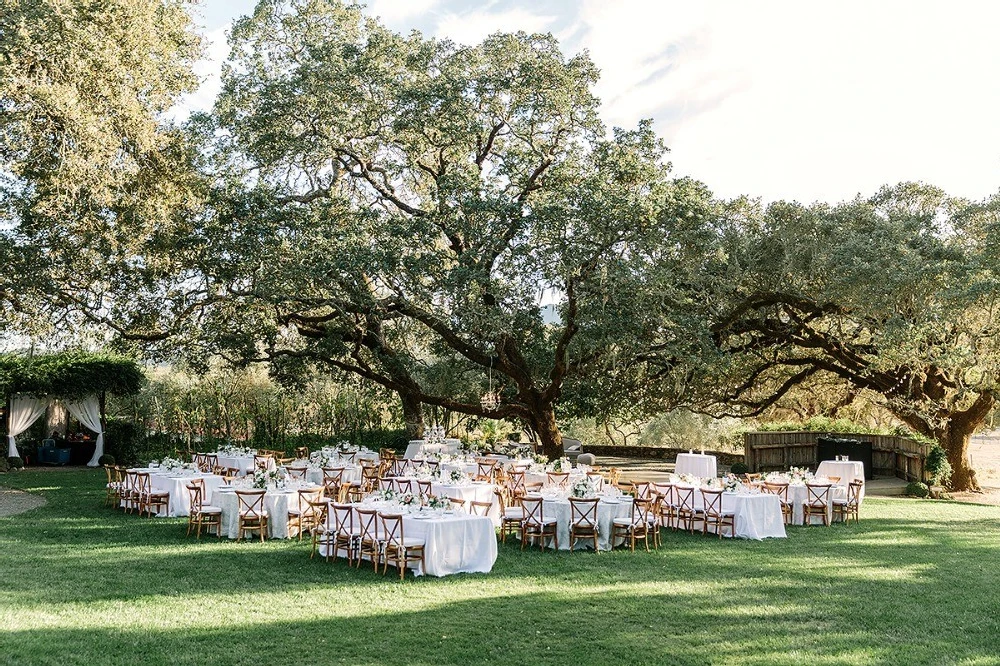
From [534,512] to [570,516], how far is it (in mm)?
506

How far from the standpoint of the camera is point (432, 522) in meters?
9.70

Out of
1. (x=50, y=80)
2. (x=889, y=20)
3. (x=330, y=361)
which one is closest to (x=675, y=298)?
(x=889, y=20)

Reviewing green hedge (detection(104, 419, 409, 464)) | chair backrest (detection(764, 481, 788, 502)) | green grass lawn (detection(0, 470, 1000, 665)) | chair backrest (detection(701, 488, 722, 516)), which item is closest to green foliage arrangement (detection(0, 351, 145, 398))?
green hedge (detection(104, 419, 409, 464))

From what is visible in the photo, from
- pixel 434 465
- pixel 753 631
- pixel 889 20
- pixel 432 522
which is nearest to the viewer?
pixel 753 631

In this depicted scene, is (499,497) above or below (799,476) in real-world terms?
below

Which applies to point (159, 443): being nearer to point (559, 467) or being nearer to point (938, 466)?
point (559, 467)

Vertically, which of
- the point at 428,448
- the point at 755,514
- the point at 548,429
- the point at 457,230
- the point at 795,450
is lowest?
the point at 755,514

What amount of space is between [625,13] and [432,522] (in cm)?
861

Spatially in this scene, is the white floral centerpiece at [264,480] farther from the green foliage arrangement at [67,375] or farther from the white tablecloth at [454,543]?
the green foliage arrangement at [67,375]

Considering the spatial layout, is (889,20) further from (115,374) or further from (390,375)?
(115,374)

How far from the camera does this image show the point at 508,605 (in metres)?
8.26

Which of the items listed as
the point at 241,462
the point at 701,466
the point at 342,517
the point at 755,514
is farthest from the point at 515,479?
the point at 241,462

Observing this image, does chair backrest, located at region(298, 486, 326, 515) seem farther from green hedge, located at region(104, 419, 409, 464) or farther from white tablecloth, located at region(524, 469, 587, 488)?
green hedge, located at region(104, 419, 409, 464)

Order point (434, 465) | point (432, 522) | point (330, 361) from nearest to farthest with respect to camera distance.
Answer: point (432, 522)
point (434, 465)
point (330, 361)
